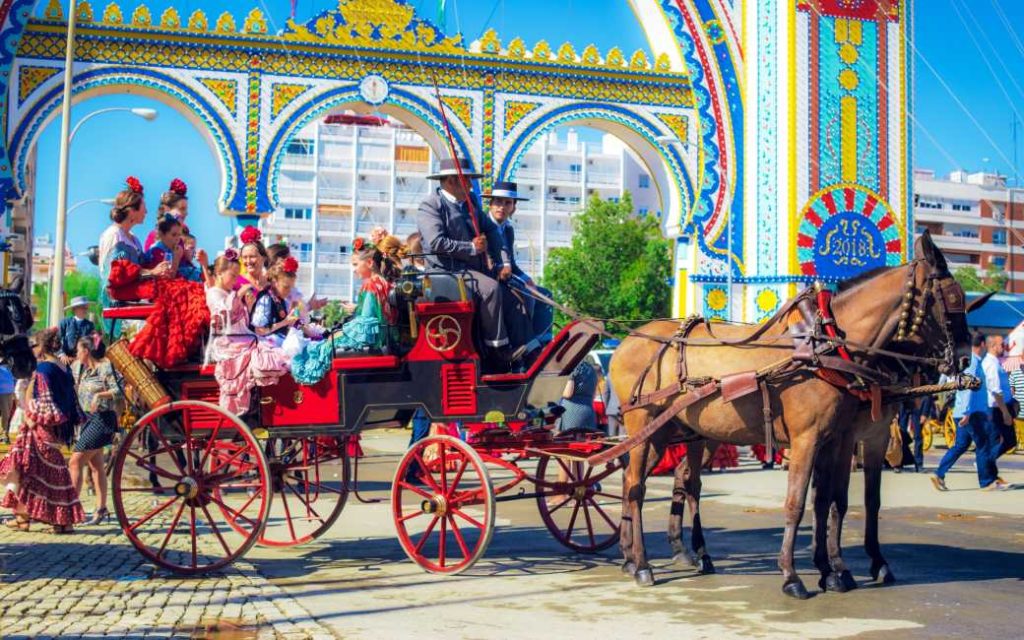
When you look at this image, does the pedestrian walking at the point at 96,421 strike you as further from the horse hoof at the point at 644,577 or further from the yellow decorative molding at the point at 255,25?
the yellow decorative molding at the point at 255,25

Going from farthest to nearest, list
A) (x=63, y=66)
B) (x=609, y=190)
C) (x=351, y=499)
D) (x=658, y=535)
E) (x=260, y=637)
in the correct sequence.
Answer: (x=609, y=190) → (x=63, y=66) → (x=351, y=499) → (x=658, y=535) → (x=260, y=637)

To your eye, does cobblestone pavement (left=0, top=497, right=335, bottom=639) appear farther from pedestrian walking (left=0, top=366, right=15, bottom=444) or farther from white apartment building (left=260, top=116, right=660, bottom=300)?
white apartment building (left=260, top=116, right=660, bottom=300)

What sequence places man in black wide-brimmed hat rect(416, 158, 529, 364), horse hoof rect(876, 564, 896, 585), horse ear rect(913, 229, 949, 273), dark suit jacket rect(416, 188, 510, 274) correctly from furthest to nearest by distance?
dark suit jacket rect(416, 188, 510, 274), man in black wide-brimmed hat rect(416, 158, 529, 364), horse hoof rect(876, 564, 896, 585), horse ear rect(913, 229, 949, 273)

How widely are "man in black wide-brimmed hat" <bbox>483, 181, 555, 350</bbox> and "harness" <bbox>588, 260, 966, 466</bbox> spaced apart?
1.29m

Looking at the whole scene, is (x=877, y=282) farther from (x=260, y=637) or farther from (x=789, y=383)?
(x=260, y=637)

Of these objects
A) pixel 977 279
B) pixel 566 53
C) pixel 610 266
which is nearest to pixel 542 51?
pixel 566 53

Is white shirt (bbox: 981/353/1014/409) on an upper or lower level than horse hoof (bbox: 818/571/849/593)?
upper

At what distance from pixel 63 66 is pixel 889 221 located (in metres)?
14.3

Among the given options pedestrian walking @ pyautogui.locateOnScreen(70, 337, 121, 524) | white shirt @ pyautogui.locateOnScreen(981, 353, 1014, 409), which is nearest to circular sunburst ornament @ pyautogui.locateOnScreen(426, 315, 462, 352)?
pedestrian walking @ pyautogui.locateOnScreen(70, 337, 121, 524)

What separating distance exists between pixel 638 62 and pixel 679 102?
1.00 metres

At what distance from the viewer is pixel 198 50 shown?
1955cm

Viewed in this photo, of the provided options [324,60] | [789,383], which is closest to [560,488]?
[789,383]

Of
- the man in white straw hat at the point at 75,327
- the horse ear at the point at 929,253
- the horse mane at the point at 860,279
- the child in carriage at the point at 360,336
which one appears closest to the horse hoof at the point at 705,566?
the horse mane at the point at 860,279

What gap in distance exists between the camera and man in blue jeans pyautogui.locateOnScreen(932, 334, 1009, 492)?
545 inches
